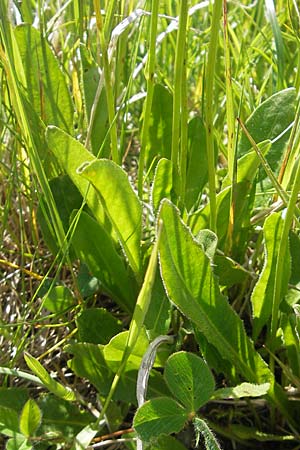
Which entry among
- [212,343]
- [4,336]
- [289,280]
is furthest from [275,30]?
[4,336]

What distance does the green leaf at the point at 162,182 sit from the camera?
3.06 ft

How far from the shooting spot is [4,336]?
1048mm

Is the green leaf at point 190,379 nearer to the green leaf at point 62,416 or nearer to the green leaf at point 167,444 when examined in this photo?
the green leaf at point 167,444

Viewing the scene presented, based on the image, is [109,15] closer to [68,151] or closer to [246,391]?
[68,151]

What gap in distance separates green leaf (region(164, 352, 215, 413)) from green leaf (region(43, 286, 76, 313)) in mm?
254

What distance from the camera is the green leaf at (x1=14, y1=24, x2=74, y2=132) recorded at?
107 centimetres

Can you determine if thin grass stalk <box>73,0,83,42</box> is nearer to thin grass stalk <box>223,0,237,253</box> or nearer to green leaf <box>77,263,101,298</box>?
thin grass stalk <box>223,0,237,253</box>

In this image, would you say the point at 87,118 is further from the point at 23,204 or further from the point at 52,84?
the point at 23,204

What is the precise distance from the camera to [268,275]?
930mm

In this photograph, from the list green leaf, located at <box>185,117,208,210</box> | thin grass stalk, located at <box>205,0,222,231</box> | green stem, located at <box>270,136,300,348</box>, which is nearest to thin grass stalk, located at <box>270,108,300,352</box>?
green stem, located at <box>270,136,300,348</box>

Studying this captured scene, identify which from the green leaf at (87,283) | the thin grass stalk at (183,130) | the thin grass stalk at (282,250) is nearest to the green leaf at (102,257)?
the green leaf at (87,283)

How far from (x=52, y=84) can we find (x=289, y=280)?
1.61 feet

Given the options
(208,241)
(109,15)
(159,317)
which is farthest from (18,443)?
(109,15)

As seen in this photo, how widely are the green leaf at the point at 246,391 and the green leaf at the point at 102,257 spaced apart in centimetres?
25
